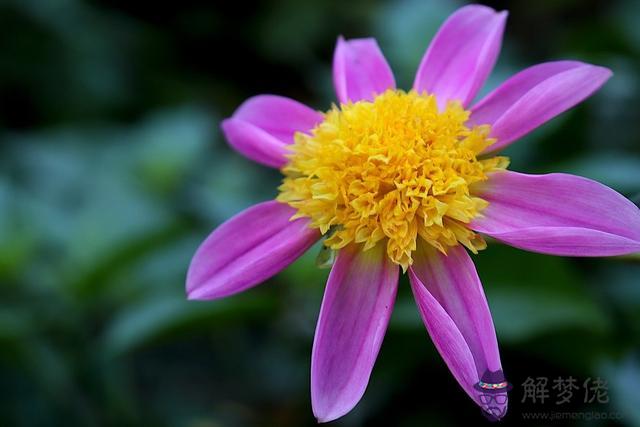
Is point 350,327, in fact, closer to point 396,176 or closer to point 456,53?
point 396,176

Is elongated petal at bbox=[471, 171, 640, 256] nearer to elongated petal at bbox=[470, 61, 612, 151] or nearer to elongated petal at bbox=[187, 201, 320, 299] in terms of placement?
elongated petal at bbox=[470, 61, 612, 151]

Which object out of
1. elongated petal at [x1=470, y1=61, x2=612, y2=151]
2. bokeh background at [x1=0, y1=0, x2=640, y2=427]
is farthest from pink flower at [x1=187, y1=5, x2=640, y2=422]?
bokeh background at [x1=0, y1=0, x2=640, y2=427]

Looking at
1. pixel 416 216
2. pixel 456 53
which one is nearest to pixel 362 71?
pixel 456 53

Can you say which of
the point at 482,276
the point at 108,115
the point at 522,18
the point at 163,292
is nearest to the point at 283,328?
the point at 163,292

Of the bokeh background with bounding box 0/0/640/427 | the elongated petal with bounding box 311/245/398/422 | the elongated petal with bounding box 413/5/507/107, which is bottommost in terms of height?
the bokeh background with bounding box 0/0/640/427

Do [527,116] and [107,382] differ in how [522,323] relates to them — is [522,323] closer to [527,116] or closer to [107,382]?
[527,116]
